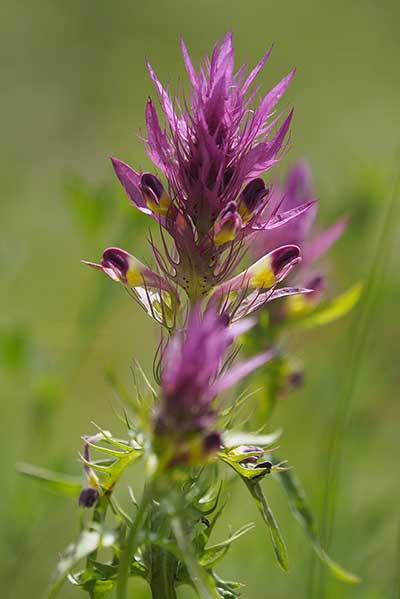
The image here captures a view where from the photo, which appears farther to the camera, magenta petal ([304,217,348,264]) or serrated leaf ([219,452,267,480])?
magenta petal ([304,217,348,264])

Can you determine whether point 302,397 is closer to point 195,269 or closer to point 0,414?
point 0,414

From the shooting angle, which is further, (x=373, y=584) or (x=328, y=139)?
(x=328, y=139)

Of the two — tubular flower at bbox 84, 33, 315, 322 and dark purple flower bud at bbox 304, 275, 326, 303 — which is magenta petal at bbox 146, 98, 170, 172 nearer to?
tubular flower at bbox 84, 33, 315, 322

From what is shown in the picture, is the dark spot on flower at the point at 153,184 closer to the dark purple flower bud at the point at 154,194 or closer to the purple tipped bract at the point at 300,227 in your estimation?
the dark purple flower bud at the point at 154,194

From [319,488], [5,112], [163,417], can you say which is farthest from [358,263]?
[5,112]

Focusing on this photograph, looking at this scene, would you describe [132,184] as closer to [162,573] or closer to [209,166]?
[209,166]

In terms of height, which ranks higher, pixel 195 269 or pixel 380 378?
pixel 195 269

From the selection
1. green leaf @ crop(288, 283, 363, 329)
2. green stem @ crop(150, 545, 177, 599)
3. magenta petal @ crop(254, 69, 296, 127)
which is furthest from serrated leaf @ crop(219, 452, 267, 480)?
green leaf @ crop(288, 283, 363, 329)
